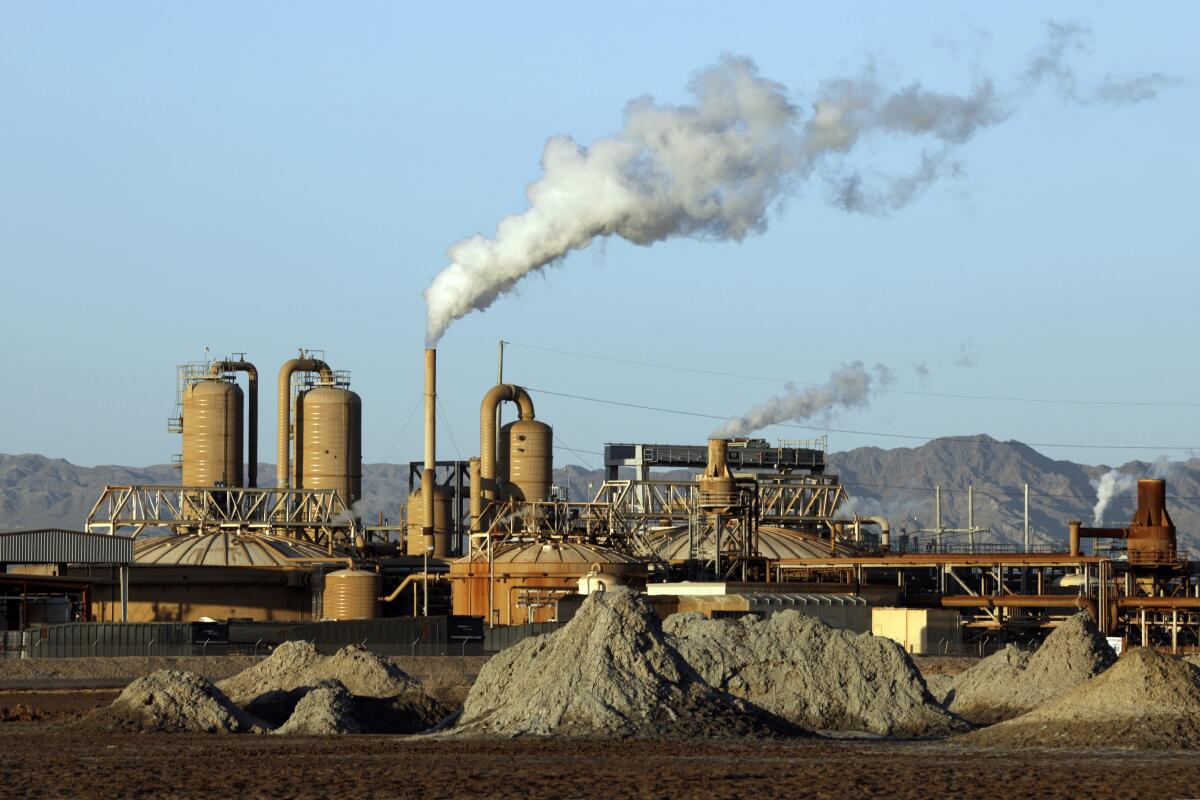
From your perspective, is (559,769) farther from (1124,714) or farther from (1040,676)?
(1040,676)

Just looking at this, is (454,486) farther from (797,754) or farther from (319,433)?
(797,754)

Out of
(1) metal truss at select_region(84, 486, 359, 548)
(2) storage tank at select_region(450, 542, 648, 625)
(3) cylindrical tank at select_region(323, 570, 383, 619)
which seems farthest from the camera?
(1) metal truss at select_region(84, 486, 359, 548)

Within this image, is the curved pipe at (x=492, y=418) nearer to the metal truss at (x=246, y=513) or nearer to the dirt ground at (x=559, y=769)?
the metal truss at (x=246, y=513)

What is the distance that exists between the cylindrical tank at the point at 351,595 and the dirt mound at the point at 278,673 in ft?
134

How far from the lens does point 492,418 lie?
112188mm

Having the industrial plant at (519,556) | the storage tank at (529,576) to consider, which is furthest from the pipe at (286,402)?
the storage tank at (529,576)

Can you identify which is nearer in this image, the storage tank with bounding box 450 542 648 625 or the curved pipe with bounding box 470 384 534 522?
the storage tank with bounding box 450 542 648 625

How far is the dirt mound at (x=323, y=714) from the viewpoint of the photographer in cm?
4309

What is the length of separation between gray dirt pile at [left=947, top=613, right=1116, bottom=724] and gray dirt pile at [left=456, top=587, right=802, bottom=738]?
26.5 ft

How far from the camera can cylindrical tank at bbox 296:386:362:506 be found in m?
114

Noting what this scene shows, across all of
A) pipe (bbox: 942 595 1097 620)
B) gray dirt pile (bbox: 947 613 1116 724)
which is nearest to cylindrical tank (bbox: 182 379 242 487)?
pipe (bbox: 942 595 1097 620)

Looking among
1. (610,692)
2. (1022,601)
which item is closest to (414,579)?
(1022,601)

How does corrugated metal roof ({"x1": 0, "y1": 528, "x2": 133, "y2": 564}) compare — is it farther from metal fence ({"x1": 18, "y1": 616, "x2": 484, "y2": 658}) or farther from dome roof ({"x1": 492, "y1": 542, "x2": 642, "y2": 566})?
dome roof ({"x1": 492, "y1": 542, "x2": 642, "y2": 566})

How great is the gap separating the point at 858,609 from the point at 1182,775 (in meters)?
47.0
